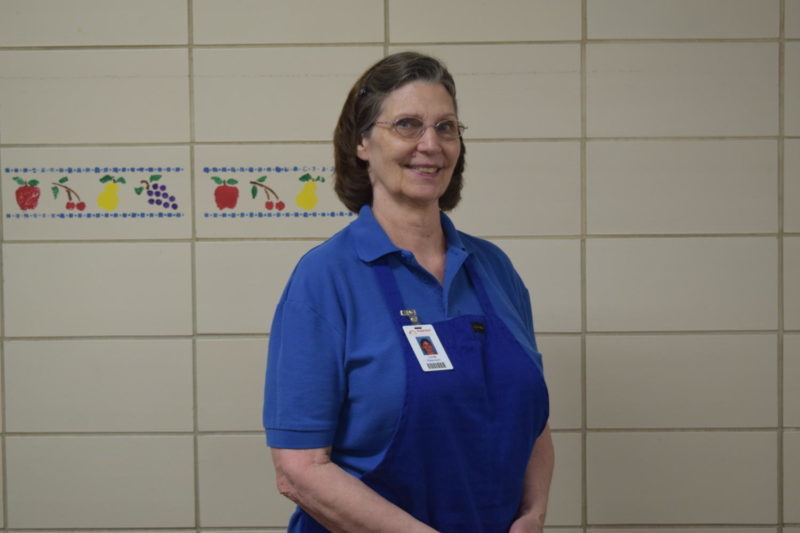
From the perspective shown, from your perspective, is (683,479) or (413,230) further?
(683,479)

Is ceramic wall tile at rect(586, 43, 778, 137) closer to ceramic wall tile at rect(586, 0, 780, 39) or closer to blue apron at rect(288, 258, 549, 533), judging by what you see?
ceramic wall tile at rect(586, 0, 780, 39)

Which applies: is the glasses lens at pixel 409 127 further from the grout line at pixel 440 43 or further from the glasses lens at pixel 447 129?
the grout line at pixel 440 43

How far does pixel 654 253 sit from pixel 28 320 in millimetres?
1851

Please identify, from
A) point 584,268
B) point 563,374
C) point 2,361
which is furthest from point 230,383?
point 584,268

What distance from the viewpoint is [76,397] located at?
226 centimetres

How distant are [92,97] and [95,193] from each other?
0.92ft

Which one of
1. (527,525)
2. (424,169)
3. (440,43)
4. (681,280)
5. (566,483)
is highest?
(440,43)

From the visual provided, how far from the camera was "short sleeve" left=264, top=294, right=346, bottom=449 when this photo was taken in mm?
1156

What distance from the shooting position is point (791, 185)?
2.23 m

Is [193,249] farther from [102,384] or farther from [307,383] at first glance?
[307,383]

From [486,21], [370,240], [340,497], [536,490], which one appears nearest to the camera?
[340,497]

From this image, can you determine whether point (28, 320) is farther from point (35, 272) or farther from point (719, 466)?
point (719, 466)

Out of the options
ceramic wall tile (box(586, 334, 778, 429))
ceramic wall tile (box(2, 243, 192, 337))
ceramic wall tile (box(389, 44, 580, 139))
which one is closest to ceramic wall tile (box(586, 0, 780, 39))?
ceramic wall tile (box(389, 44, 580, 139))

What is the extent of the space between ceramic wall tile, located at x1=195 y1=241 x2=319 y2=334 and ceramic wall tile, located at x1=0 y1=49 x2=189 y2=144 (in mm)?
366
